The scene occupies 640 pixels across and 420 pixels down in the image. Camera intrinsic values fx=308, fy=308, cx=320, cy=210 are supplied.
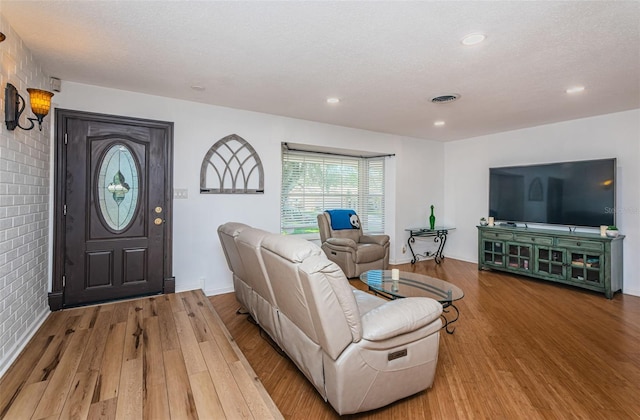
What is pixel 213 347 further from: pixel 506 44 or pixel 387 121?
pixel 387 121

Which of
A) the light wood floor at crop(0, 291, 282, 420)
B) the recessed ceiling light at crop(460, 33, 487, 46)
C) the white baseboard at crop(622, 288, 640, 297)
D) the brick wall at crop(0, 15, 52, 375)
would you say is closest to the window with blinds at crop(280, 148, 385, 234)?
the light wood floor at crop(0, 291, 282, 420)

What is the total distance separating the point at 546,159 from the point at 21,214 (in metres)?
6.32

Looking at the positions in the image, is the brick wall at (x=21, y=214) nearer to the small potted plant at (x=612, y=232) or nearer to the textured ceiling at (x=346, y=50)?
the textured ceiling at (x=346, y=50)

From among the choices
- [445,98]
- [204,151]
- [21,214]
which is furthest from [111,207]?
[445,98]

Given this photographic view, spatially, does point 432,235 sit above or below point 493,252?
above

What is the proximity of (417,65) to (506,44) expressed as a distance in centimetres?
66

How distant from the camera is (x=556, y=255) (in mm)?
4297

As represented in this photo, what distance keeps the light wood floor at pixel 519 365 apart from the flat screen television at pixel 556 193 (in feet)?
3.86

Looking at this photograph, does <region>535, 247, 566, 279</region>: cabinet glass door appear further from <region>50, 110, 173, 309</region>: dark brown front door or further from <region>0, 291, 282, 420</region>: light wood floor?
<region>50, 110, 173, 309</region>: dark brown front door

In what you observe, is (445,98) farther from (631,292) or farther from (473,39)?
(631,292)

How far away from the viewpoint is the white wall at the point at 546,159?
13.0 feet

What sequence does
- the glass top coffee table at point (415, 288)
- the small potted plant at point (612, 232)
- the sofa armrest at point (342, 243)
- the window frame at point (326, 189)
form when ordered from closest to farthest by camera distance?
the glass top coffee table at point (415, 288) < the small potted plant at point (612, 232) < the sofa armrest at point (342, 243) < the window frame at point (326, 189)

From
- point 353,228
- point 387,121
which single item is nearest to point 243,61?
point 387,121

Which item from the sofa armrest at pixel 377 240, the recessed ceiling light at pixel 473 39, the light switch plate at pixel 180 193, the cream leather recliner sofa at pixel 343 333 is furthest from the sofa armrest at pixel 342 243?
the recessed ceiling light at pixel 473 39
